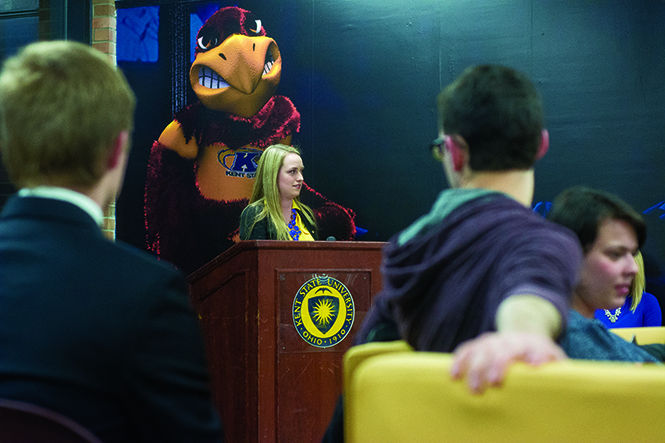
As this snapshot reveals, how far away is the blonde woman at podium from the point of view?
4.09 m

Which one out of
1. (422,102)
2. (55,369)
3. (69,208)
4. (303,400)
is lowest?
(303,400)

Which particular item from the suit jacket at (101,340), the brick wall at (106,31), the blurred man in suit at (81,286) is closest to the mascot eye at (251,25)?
the brick wall at (106,31)

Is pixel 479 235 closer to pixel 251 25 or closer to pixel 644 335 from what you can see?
pixel 644 335

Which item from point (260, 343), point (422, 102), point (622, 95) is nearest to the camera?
point (260, 343)

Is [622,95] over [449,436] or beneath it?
over

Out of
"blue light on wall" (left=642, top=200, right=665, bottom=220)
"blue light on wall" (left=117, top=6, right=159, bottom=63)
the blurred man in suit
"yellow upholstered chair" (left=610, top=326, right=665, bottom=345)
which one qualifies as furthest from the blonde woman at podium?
the blurred man in suit

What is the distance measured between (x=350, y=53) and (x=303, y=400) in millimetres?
2915

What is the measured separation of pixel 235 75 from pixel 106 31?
1108mm

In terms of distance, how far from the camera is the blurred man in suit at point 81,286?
90 cm

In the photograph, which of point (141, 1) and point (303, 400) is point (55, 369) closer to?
point (303, 400)

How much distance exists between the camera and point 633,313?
12.5ft

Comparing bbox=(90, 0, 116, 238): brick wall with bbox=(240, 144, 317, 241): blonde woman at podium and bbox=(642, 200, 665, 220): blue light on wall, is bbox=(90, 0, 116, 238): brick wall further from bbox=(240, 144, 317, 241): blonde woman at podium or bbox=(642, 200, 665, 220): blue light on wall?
bbox=(642, 200, 665, 220): blue light on wall

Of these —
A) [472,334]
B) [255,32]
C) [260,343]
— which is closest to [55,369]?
[472,334]

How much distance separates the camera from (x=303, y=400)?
347 cm
